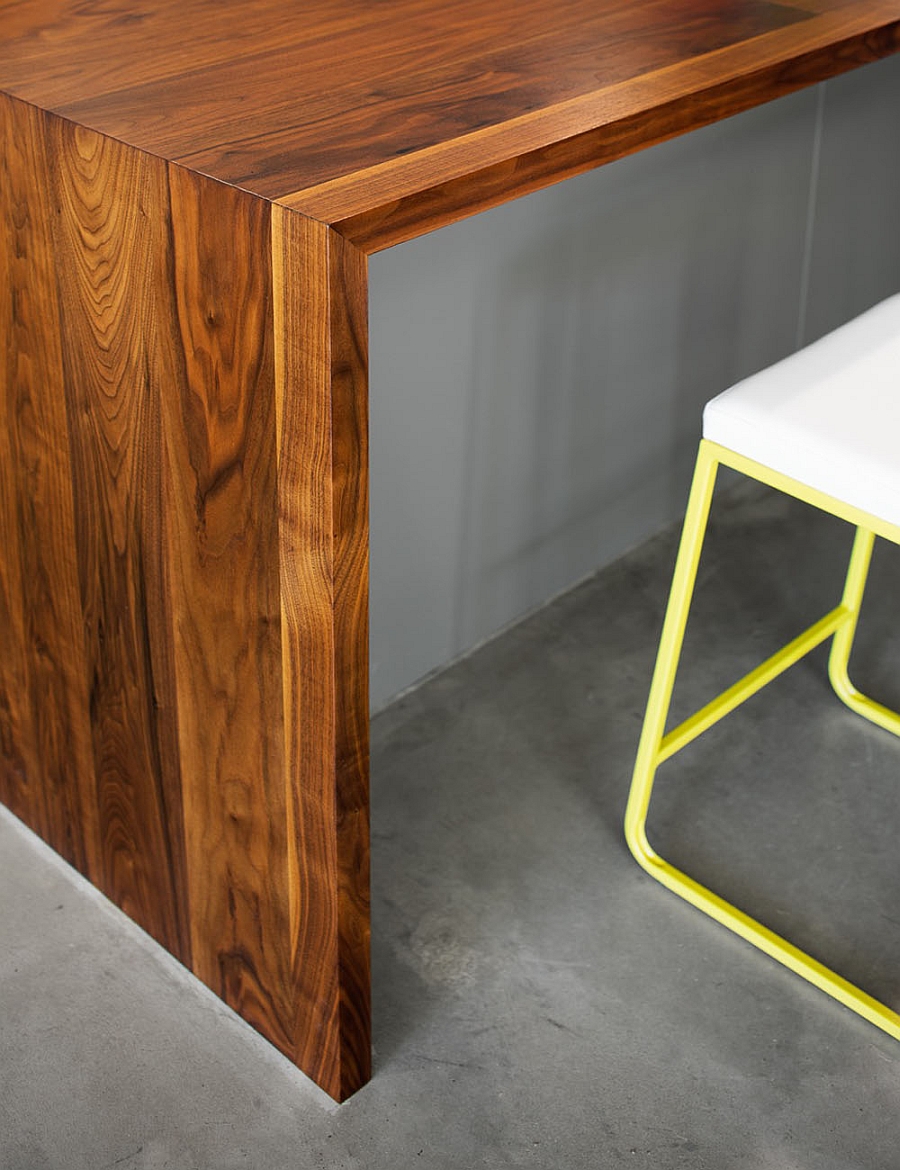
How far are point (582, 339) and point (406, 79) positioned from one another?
0.71 meters

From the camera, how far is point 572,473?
193cm

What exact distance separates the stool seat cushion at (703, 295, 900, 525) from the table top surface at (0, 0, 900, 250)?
23 centimetres

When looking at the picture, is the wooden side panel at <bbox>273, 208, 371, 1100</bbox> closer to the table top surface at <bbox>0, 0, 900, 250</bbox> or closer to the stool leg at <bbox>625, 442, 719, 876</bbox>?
the table top surface at <bbox>0, 0, 900, 250</bbox>

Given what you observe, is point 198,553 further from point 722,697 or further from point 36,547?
point 722,697

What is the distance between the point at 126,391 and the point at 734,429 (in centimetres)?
50

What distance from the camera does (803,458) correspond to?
1.22 metres

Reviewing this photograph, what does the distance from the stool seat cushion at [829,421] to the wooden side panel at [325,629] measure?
0.38 meters

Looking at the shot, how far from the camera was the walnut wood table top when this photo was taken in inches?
39.5

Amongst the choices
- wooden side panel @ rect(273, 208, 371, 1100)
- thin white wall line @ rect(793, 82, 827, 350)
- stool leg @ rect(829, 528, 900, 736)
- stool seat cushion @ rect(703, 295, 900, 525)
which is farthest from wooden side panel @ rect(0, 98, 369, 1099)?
thin white wall line @ rect(793, 82, 827, 350)

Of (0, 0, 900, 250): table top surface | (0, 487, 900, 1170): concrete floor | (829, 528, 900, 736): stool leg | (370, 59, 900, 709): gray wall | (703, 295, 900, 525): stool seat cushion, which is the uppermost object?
(0, 0, 900, 250): table top surface

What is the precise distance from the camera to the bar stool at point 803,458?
3.94 ft

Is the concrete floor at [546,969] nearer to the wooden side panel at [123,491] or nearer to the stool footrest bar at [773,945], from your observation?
the stool footrest bar at [773,945]

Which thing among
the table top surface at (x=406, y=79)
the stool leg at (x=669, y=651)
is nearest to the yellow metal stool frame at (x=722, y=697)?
the stool leg at (x=669, y=651)

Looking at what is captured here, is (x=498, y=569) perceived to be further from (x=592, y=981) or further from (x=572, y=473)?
(x=592, y=981)
